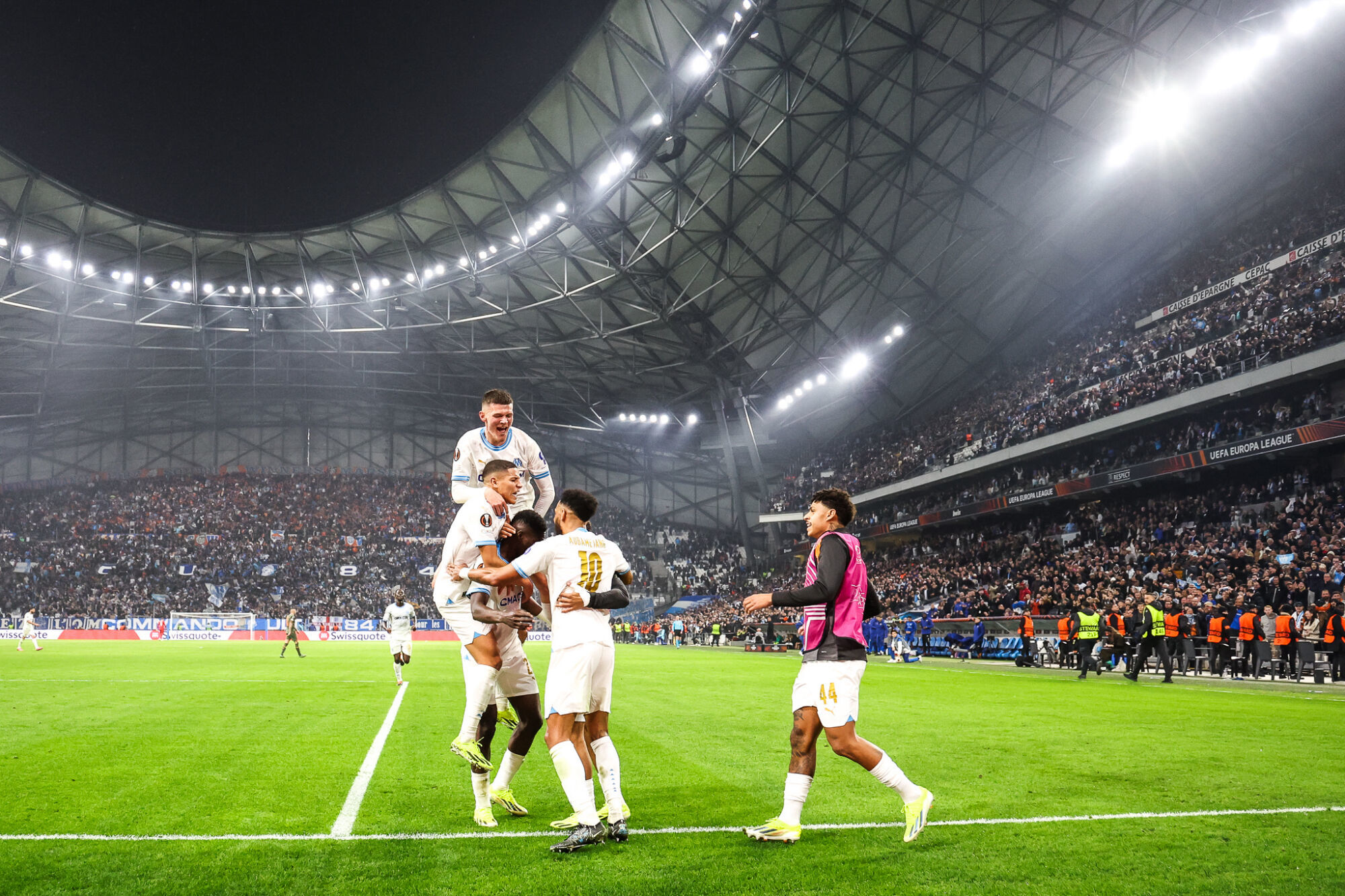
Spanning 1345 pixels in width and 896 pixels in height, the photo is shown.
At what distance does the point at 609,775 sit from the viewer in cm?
581

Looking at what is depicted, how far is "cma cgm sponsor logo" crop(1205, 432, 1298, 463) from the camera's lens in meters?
28.0

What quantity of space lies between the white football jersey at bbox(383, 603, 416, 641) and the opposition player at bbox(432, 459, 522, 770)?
13.2 meters

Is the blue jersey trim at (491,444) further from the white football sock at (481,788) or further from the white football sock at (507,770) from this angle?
the white football sock at (481,788)

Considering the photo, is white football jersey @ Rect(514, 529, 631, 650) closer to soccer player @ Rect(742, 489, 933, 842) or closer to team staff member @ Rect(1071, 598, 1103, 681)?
soccer player @ Rect(742, 489, 933, 842)

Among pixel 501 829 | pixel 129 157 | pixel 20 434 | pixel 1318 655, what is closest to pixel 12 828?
pixel 501 829

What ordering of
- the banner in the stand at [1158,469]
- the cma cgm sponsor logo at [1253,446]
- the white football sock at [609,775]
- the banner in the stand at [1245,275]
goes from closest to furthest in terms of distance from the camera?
the white football sock at [609,775] < the banner in the stand at [1158,469] < the cma cgm sponsor logo at [1253,446] < the banner in the stand at [1245,275]

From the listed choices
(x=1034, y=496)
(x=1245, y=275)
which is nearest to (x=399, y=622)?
(x=1034, y=496)

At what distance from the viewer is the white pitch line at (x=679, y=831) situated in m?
5.47

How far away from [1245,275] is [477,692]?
37.7 m

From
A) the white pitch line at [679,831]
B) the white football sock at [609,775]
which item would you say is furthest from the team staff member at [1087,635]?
the white football sock at [609,775]

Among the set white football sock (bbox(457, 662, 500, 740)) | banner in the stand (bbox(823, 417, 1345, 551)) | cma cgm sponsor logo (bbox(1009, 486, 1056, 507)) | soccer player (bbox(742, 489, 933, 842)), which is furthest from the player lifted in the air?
cma cgm sponsor logo (bbox(1009, 486, 1056, 507))

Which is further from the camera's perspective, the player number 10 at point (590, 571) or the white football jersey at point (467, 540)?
the white football jersey at point (467, 540)

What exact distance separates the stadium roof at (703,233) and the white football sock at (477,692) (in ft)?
81.7

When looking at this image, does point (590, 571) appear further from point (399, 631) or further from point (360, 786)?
point (399, 631)
